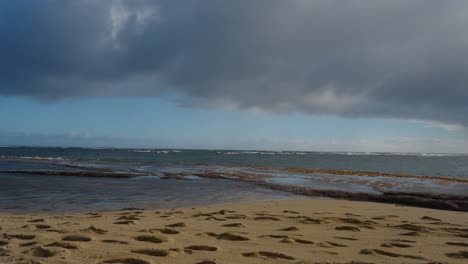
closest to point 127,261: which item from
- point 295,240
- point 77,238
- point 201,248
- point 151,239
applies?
point 201,248

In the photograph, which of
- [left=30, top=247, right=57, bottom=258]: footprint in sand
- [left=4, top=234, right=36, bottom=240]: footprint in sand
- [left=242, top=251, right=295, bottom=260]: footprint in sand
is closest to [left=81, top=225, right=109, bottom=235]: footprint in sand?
[left=4, top=234, right=36, bottom=240]: footprint in sand

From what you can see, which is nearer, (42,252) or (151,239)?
(42,252)

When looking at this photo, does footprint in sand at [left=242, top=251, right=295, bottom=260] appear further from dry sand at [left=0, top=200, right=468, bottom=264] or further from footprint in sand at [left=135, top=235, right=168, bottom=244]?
footprint in sand at [left=135, top=235, right=168, bottom=244]

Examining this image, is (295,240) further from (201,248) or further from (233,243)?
(201,248)

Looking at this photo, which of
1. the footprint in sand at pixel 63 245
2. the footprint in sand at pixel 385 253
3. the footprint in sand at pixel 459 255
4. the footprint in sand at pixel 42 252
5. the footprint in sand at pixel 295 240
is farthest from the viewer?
the footprint in sand at pixel 295 240

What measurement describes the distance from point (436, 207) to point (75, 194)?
53.3ft

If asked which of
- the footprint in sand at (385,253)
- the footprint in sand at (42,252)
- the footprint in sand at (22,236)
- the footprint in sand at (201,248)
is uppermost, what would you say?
the footprint in sand at (42,252)

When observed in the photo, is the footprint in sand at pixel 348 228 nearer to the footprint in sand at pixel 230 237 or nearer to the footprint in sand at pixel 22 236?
the footprint in sand at pixel 230 237

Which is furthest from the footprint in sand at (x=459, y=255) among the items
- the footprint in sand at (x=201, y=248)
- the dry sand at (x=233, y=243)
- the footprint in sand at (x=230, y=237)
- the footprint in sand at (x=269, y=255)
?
the footprint in sand at (x=201, y=248)

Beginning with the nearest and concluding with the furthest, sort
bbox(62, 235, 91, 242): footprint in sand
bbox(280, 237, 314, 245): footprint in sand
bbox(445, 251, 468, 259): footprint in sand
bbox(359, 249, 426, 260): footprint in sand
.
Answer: bbox(359, 249, 426, 260): footprint in sand → bbox(445, 251, 468, 259): footprint in sand → bbox(62, 235, 91, 242): footprint in sand → bbox(280, 237, 314, 245): footprint in sand

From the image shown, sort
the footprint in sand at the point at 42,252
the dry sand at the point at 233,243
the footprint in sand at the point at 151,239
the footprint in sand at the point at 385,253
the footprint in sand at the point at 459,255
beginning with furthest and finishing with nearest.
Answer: the footprint in sand at the point at 151,239, the footprint in sand at the point at 459,255, the footprint in sand at the point at 385,253, the dry sand at the point at 233,243, the footprint in sand at the point at 42,252

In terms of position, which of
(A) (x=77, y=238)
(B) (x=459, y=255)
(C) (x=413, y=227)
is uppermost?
(A) (x=77, y=238)

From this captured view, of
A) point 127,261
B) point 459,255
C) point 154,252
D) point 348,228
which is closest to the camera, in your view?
point 127,261

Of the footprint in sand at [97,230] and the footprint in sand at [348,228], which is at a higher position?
the footprint in sand at [97,230]
